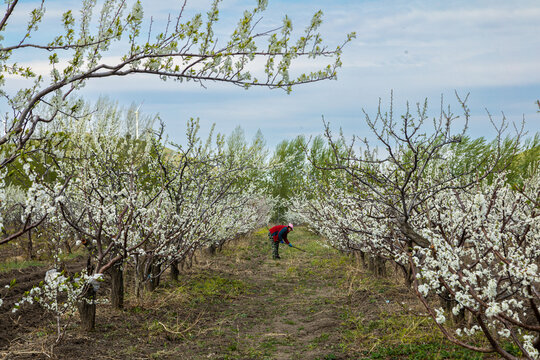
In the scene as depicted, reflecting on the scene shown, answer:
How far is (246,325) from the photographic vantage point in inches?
317

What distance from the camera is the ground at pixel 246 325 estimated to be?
6055mm

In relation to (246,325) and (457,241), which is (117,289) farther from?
(457,241)

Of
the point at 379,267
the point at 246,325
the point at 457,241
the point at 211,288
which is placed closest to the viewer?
the point at 457,241

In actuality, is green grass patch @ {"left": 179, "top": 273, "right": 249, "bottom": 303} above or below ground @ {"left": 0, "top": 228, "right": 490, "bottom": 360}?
below

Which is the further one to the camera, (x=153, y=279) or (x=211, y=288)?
(x=211, y=288)

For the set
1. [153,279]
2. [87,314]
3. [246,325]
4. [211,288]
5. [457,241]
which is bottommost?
[211,288]

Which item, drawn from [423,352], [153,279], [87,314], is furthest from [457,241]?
[153,279]

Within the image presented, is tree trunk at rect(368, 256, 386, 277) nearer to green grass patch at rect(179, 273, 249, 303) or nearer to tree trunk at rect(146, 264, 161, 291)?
green grass patch at rect(179, 273, 249, 303)

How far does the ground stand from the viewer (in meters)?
6.05

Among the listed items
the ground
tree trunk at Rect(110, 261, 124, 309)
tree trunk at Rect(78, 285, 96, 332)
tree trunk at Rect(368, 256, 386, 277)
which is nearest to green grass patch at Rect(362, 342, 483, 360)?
the ground

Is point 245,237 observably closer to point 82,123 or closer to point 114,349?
point 82,123

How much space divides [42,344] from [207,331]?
2.64 meters

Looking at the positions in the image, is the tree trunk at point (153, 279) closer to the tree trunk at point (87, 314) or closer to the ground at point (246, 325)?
the ground at point (246, 325)

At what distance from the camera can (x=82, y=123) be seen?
990 centimetres
